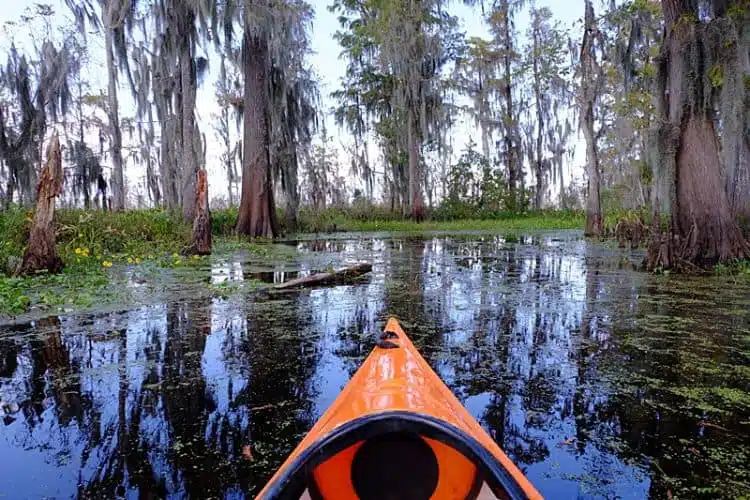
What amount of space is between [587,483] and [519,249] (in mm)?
10050

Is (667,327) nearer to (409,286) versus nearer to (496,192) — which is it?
(409,286)

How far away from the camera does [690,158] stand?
22.9 feet

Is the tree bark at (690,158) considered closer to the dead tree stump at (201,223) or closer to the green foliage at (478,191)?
the dead tree stump at (201,223)

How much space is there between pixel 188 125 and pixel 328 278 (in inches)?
331

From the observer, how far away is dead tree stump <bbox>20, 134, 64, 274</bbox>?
5.96 metres

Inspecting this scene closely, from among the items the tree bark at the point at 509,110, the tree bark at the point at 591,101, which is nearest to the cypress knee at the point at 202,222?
the tree bark at the point at 591,101

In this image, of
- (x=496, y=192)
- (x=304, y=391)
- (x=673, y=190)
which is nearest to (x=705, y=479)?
(x=304, y=391)

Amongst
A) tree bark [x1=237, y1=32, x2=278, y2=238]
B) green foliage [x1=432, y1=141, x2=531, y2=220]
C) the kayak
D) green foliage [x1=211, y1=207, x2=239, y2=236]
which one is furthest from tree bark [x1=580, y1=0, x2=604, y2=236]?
the kayak

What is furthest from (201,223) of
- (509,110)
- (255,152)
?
(509,110)

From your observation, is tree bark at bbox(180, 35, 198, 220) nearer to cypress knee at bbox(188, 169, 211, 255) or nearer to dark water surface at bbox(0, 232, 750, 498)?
cypress knee at bbox(188, 169, 211, 255)

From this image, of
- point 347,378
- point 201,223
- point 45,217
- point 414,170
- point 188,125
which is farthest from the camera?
point 414,170

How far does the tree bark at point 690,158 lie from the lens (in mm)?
6754

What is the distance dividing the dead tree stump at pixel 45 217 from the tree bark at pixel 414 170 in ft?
50.8

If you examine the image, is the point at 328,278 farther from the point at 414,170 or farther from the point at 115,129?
the point at 414,170
